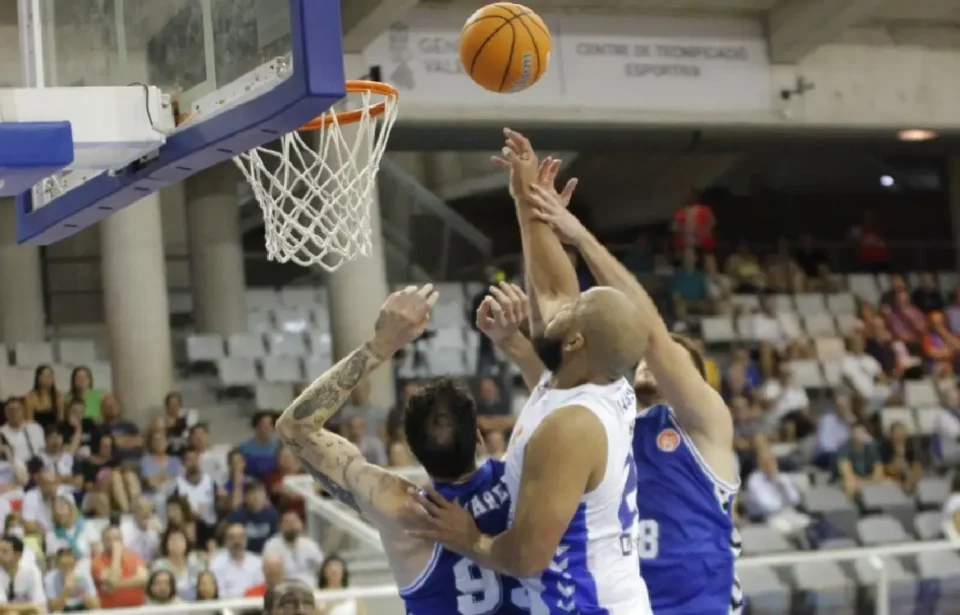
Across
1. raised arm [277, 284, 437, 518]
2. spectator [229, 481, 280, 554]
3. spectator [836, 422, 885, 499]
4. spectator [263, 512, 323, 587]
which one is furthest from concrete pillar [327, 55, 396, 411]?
raised arm [277, 284, 437, 518]

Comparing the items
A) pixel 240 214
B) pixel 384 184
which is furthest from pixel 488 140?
pixel 240 214

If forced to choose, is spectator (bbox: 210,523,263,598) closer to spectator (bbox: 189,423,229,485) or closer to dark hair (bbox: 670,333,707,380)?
spectator (bbox: 189,423,229,485)

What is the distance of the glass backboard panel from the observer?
3.46 m

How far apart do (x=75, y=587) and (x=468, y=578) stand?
230 inches

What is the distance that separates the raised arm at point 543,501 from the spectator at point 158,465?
734 cm

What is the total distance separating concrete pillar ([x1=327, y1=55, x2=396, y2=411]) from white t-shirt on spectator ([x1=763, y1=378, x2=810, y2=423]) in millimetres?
3432

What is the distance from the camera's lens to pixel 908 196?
63.3 feet

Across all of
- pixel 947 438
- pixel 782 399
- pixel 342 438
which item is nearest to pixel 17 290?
pixel 782 399

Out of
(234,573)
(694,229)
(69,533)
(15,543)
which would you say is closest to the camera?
(15,543)

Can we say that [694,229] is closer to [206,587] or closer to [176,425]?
[176,425]

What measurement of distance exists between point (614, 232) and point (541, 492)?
51.9 feet

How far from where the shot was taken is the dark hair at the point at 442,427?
311 cm

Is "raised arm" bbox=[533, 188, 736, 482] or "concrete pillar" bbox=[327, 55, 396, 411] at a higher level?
"concrete pillar" bbox=[327, 55, 396, 411]

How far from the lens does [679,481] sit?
3.74m
